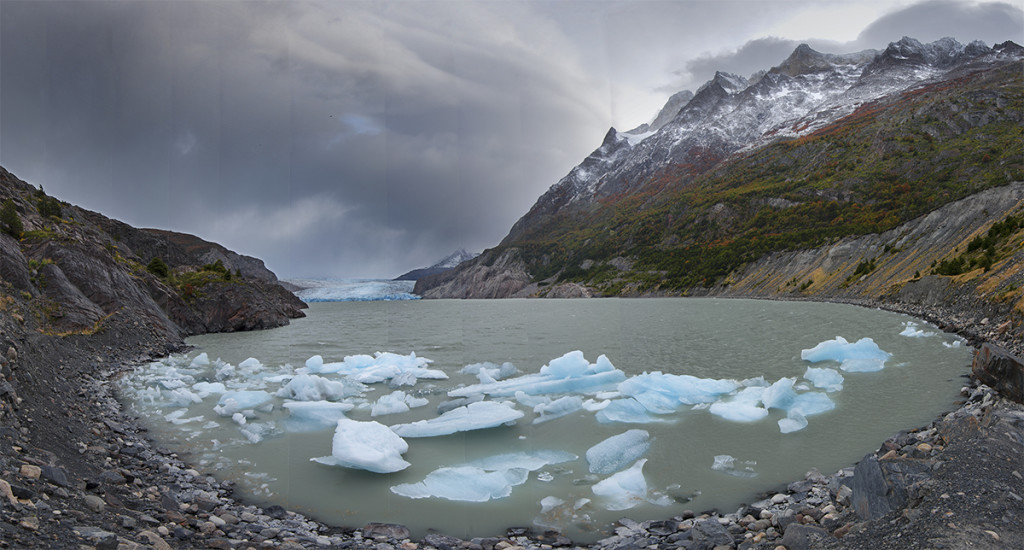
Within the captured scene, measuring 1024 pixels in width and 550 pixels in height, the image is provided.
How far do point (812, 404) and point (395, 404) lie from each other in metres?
11.4

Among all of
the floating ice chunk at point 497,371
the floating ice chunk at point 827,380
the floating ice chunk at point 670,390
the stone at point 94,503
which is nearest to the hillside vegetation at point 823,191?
the floating ice chunk at point 827,380

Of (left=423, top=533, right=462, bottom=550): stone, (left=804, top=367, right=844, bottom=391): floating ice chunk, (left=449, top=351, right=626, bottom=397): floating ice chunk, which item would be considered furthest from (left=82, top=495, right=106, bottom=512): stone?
(left=804, top=367, right=844, bottom=391): floating ice chunk

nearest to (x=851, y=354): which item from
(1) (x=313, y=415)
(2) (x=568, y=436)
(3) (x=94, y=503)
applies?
(2) (x=568, y=436)

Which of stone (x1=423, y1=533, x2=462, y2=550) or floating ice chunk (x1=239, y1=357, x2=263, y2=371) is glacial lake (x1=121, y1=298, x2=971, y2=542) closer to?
floating ice chunk (x1=239, y1=357, x2=263, y2=371)

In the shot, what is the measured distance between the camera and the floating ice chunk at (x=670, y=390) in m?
13.4

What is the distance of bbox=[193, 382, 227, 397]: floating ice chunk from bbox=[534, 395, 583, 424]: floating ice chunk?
10.8 m

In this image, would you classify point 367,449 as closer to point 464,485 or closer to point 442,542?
point 464,485

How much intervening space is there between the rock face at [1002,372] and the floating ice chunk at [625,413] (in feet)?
25.3

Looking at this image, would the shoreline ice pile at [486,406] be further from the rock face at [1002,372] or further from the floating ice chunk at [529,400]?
the rock face at [1002,372]

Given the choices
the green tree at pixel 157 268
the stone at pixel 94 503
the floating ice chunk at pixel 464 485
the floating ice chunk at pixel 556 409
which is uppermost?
the green tree at pixel 157 268

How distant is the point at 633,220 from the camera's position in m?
177

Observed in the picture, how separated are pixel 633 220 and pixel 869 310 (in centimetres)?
13904

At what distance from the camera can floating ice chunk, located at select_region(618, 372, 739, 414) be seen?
1344 cm

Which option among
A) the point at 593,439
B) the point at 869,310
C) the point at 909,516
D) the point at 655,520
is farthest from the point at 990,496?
the point at 869,310
